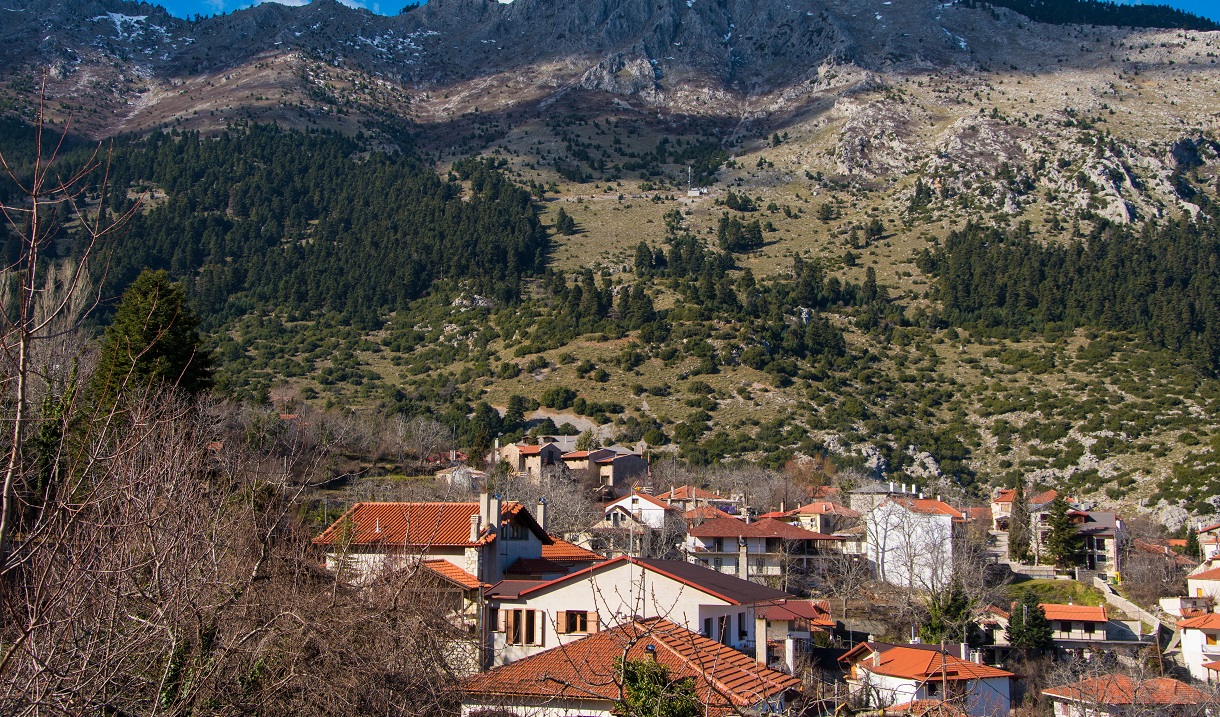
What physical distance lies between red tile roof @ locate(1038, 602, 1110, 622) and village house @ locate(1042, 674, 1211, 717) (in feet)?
33.8

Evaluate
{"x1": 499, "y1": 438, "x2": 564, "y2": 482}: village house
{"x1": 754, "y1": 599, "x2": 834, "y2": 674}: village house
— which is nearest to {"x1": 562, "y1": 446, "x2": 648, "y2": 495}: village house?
{"x1": 499, "y1": 438, "x2": 564, "y2": 482}: village house

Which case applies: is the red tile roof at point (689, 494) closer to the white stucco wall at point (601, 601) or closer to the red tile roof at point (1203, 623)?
the red tile roof at point (1203, 623)

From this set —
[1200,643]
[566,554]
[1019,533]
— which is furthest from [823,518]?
[566,554]

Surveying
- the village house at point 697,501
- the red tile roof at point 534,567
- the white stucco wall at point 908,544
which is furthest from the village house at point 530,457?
the red tile roof at point 534,567

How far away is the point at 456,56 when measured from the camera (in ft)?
568

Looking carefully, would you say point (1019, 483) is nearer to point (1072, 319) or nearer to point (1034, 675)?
point (1034, 675)

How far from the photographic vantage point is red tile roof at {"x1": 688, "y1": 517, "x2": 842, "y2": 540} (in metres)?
43.2

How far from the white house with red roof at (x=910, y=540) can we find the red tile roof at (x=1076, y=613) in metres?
5.71

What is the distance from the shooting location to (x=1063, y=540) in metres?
49.2

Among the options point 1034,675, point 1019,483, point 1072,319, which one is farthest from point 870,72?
point 1034,675

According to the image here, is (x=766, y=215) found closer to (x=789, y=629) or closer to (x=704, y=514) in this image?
(x=704, y=514)

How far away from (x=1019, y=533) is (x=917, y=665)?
26.9m

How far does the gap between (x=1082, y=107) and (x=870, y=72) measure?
98.0ft

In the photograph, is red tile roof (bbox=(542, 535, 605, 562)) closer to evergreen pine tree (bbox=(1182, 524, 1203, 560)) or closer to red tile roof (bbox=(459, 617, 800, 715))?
red tile roof (bbox=(459, 617, 800, 715))
